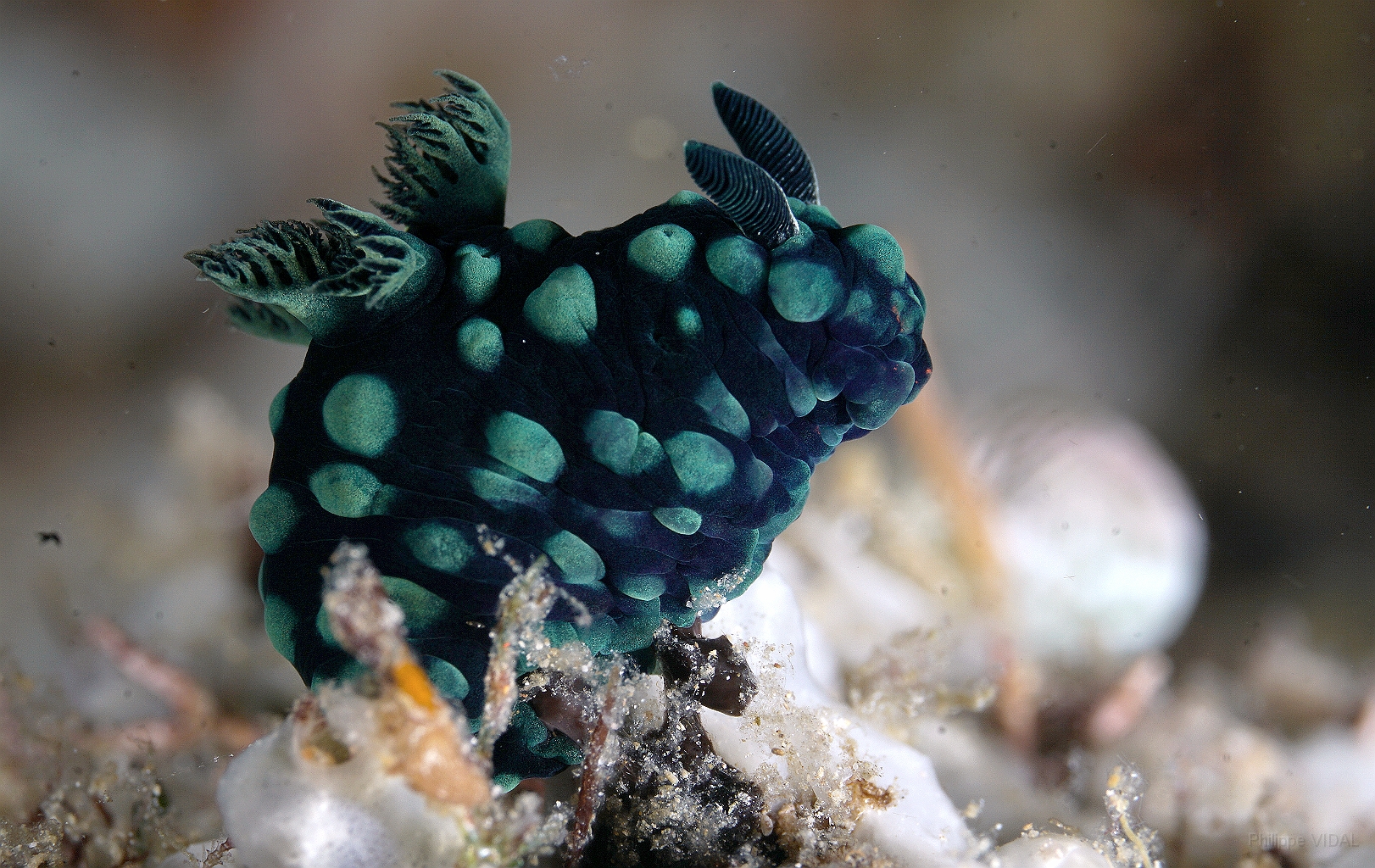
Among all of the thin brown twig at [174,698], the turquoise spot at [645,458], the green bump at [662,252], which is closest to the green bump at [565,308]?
the green bump at [662,252]

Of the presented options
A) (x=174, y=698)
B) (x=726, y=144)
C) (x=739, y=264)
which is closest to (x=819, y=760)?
(x=739, y=264)

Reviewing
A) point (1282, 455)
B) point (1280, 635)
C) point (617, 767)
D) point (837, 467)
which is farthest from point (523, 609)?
point (1280, 635)

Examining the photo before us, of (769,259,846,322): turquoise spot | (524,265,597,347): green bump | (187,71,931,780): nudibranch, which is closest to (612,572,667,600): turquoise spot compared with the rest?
(187,71,931,780): nudibranch

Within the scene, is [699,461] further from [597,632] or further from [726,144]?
[726,144]

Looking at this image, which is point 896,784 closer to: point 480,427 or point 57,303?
point 480,427

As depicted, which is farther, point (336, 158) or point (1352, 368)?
point (1352, 368)

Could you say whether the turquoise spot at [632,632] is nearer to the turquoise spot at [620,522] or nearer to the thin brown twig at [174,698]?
the turquoise spot at [620,522]
